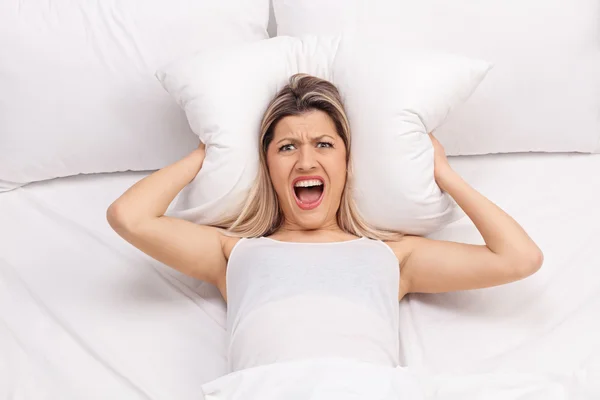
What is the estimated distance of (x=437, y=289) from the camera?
4.81ft

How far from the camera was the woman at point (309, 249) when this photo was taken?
1.31 meters

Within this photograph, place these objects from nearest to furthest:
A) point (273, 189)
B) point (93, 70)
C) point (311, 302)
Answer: point (311, 302)
point (273, 189)
point (93, 70)

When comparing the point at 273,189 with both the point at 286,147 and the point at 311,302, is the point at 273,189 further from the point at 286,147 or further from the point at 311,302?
the point at 311,302

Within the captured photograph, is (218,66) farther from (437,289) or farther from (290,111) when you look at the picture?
(437,289)

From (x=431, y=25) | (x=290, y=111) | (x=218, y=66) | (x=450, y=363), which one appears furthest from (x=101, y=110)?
(x=450, y=363)

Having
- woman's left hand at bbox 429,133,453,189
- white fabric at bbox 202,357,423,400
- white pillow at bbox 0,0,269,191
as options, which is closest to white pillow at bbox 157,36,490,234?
woman's left hand at bbox 429,133,453,189

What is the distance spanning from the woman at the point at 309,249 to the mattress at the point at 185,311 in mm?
81

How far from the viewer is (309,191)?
152cm

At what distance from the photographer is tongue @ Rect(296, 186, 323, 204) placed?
150 cm

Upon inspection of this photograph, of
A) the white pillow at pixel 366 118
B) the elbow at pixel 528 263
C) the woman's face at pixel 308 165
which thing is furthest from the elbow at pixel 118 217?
the elbow at pixel 528 263

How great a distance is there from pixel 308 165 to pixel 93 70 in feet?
1.98

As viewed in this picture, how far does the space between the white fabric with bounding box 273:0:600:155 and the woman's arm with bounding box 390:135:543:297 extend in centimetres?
33

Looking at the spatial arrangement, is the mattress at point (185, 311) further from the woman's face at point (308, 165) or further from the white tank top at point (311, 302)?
the woman's face at point (308, 165)

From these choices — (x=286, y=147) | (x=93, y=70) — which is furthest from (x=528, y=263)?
(x=93, y=70)
